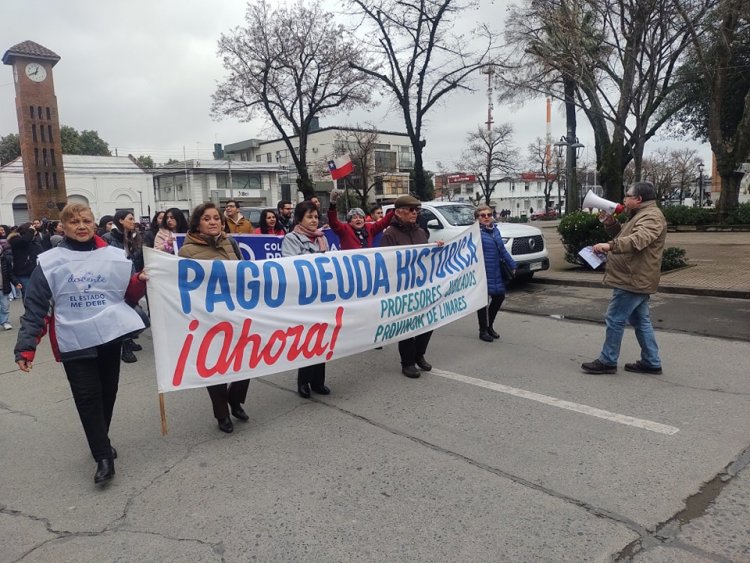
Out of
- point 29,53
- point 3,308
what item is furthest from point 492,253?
point 29,53

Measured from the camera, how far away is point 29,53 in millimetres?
41281

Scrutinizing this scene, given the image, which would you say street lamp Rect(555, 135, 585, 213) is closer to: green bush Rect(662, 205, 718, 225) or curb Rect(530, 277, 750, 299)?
green bush Rect(662, 205, 718, 225)

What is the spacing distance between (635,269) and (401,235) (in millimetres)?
2199

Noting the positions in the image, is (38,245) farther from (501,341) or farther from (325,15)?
(325,15)

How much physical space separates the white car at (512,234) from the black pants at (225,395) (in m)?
6.83

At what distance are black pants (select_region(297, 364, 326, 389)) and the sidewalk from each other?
741 cm

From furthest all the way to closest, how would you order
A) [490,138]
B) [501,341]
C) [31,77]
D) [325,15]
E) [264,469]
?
[490,138]
[31,77]
[325,15]
[501,341]
[264,469]

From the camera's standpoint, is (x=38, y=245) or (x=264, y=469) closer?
(x=264, y=469)

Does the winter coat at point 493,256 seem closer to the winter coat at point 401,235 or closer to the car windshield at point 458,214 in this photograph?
the winter coat at point 401,235

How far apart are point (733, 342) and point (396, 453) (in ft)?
16.1

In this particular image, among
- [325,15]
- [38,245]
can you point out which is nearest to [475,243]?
[38,245]

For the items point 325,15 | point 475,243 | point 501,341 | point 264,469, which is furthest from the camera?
point 325,15

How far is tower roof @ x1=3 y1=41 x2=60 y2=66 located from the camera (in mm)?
40906

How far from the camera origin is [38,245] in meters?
9.81
